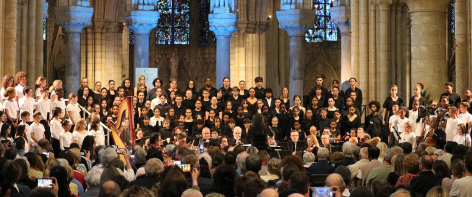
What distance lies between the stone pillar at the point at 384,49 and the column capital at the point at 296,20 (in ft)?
15.9

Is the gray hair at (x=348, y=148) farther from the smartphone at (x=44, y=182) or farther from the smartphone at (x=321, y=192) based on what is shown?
the smartphone at (x=44, y=182)

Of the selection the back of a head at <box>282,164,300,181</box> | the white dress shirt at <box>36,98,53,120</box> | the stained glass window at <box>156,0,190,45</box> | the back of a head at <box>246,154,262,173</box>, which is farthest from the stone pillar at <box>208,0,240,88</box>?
the back of a head at <box>282,164,300,181</box>

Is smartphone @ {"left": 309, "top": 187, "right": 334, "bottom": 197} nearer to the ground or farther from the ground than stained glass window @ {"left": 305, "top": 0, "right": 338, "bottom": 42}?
nearer to the ground

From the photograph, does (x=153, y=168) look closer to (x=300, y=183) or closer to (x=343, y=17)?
(x=300, y=183)

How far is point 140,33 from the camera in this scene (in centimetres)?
2608

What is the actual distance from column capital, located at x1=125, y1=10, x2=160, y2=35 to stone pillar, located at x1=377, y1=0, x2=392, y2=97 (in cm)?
758

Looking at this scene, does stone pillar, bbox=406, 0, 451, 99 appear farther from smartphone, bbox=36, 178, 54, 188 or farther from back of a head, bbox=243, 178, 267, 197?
smartphone, bbox=36, 178, 54, 188

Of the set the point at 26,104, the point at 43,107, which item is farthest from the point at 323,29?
the point at 26,104

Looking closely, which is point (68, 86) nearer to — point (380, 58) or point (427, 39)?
point (380, 58)

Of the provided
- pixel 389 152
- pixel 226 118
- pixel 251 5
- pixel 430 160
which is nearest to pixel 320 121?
pixel 226 118

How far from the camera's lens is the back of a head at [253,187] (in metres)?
7.71

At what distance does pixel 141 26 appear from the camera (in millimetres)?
25875

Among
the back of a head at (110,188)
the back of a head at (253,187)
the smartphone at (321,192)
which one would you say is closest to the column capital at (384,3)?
the back of a head at (253,187)

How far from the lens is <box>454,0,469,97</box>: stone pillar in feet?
57.3
